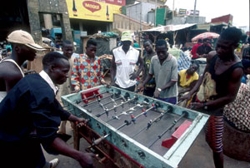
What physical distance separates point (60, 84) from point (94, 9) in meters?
17.1

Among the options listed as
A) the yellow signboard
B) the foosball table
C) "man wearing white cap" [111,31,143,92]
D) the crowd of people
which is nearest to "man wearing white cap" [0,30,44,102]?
the crowd of people

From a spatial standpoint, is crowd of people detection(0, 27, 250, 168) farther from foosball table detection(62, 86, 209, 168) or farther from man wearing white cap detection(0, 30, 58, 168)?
foosball table detection(62, 86, 209, 168)

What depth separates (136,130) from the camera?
1.89 metres

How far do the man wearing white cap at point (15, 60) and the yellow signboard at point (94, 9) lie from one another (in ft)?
47.7

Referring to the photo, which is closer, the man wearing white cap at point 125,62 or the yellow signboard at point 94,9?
the man wearing white cap at point 125,62

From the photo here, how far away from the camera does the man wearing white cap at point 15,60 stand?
174cm

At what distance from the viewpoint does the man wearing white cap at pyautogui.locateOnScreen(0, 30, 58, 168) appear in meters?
1.74

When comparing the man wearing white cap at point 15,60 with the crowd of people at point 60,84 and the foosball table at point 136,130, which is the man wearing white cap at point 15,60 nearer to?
the crowd of people at point 60,84

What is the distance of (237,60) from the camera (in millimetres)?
1840

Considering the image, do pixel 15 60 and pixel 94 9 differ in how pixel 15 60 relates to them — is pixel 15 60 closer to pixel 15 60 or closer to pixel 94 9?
pixel 15 60

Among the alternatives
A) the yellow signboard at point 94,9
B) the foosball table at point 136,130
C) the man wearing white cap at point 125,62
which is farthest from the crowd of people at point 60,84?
the yellow signboard at point 94,9

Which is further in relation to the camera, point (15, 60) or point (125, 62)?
point (125, 62)

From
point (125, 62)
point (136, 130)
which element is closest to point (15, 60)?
point (136, 130)

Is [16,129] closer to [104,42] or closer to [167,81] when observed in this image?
[167,81]
